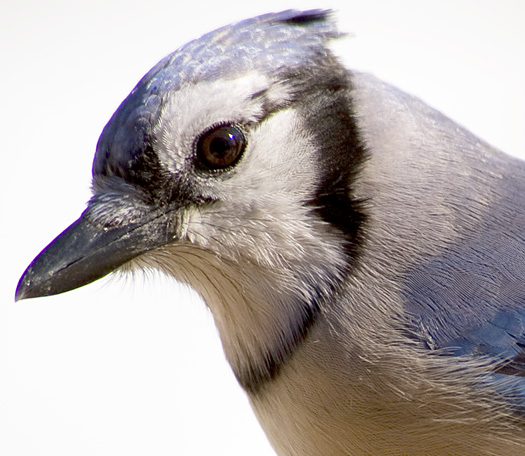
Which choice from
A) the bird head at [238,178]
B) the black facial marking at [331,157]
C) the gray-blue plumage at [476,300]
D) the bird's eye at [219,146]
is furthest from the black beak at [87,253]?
the gray-blue plumage at [476,300]

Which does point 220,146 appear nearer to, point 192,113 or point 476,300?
point 192,113

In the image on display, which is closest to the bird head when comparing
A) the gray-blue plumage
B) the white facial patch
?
the white facial patch

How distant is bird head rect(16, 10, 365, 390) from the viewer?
1.09 meters

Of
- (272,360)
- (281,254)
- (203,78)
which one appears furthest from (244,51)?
(272,360)

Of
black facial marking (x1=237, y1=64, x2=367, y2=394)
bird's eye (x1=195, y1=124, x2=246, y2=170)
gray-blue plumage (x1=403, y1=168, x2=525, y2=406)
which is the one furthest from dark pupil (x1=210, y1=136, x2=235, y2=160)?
gray-blue plumage (x1=403, y1=168, x2=525, y2=406)

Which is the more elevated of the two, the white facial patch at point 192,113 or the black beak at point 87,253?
A: the white facial patch at point 192,113

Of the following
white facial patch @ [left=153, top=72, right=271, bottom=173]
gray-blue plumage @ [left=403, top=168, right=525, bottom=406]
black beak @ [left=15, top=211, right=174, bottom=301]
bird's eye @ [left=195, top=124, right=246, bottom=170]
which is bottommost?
gray-blue plumage @ [left=403, top=168, right=525, bottom=406]

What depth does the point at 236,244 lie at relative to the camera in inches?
44.3

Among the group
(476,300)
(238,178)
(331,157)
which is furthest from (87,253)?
(476,300)

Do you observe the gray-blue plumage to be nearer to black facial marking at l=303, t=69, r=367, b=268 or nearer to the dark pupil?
black facial marking at l=303, t=69, r=367, b=268

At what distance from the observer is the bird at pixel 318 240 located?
110cm

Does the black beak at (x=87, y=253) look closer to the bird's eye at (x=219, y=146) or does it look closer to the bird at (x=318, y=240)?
the bird at (x=318, y=240)

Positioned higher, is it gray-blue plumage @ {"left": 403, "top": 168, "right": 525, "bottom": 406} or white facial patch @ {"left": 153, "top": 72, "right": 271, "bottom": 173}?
white facial patch @ {"left": 153, "top": 72, "right": 271, "bottom": 173}

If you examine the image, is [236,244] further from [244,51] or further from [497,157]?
[497,157]
